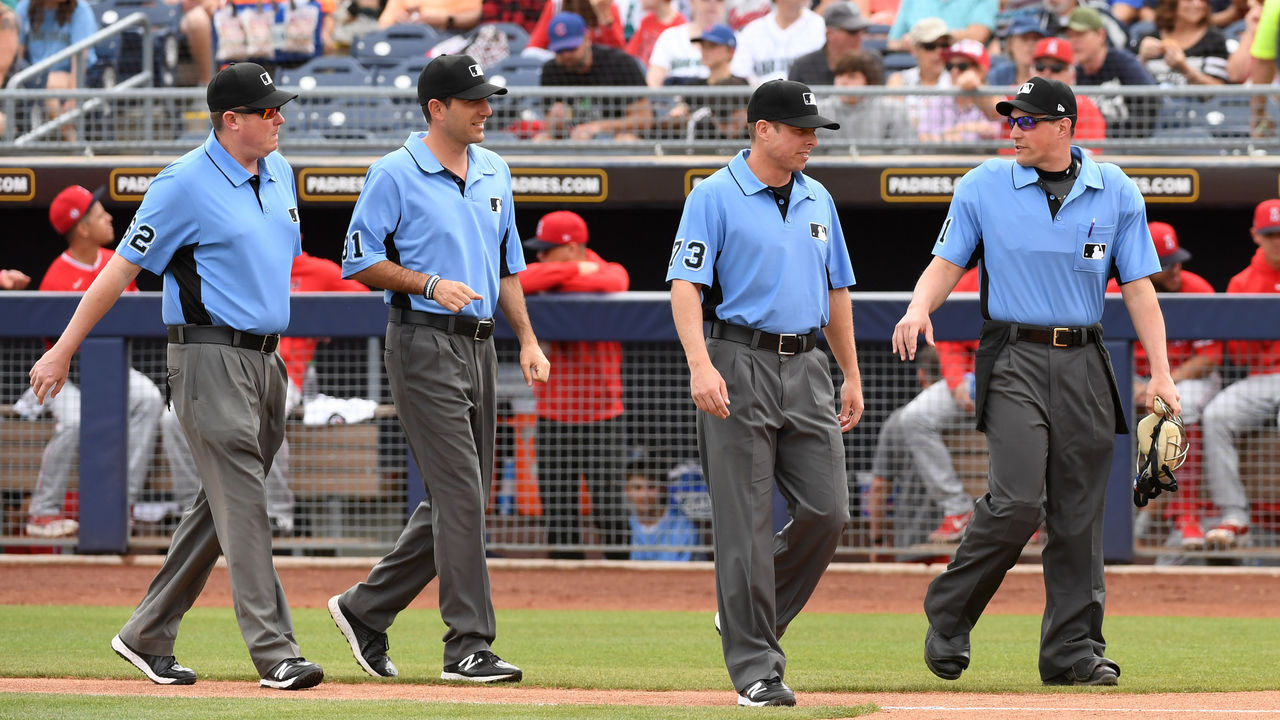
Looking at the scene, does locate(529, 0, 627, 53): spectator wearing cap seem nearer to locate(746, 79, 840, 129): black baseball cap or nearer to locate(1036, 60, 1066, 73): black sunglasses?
locate(1036, 60, 1066, 73): black sunglasses

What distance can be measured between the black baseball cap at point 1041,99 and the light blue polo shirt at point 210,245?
2.44 meters

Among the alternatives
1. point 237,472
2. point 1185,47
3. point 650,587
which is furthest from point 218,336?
point 1185,47

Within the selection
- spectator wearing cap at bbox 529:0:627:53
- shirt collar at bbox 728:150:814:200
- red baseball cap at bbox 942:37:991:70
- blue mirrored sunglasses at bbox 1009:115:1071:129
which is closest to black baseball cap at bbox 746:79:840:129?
shirt collar at bbox 728:150:814:200

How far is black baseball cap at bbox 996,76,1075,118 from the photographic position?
17.0 feet

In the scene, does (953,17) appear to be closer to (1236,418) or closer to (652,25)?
(652,25)

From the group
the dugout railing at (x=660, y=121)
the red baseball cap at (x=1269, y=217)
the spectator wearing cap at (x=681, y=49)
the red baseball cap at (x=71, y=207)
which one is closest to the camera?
the red baseball cap at (x=1269, y=217)

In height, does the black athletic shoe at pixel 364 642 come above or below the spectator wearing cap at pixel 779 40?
below

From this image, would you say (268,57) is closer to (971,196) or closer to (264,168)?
(264,168)

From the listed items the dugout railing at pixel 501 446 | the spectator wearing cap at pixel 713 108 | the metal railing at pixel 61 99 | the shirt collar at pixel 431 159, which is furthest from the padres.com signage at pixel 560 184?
the shirt collar at pixel 431 159

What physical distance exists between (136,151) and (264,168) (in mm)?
6394

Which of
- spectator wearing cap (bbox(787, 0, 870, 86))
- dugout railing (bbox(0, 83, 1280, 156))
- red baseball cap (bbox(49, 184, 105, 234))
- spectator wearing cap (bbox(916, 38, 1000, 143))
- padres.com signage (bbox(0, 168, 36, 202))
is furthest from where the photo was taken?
padres.com signage (bbox(0, 168, 36, 202))

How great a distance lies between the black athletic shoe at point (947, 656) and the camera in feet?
17.3

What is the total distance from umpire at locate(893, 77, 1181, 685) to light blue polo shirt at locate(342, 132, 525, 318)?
1465mm

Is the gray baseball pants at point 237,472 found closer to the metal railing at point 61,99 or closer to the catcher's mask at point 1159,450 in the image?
the catcher's mask at point 1159,450
